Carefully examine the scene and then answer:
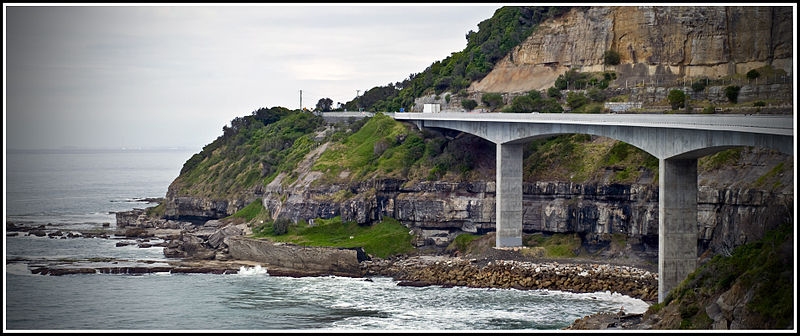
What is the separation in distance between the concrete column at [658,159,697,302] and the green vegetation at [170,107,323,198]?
45709mm

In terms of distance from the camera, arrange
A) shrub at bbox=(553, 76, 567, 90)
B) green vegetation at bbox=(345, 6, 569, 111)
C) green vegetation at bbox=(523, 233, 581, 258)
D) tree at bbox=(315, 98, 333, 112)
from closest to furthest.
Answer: green vegetation at bbox=(523, 233, 581, 258) < shrub at bbox=(553, 76, 567, 90) < green vegetation at bbox=(345, 6, 569, 111) < tree at bbox=(315, 98, 333, 112)

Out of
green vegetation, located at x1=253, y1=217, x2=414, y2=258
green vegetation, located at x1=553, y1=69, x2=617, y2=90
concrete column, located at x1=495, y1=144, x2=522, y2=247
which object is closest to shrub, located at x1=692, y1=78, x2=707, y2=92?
green vegetation, located at x1=553, y1=69, x2=617, y2=90

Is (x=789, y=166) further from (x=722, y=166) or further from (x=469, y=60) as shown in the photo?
(x=469, y=60)

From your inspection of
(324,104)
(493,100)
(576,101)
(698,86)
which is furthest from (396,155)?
(324,104)

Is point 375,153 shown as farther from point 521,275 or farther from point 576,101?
point 521,275

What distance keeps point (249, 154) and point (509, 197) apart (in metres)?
41.6

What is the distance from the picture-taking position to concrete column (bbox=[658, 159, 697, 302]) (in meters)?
58.2

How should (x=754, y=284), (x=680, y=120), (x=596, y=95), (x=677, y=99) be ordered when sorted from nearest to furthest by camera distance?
(x=754, y=284), (x=680, y=120), (x=677, y=99), (x=596, y=95)

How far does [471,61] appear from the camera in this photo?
11919cm

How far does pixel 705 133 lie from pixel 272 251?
1404 inches

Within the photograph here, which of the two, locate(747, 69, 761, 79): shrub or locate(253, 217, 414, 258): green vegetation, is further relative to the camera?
locate(747, 69, 761, 79): shrub

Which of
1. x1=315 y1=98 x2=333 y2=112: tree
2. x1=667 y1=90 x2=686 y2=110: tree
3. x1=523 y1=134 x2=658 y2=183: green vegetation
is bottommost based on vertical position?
x1=523 y1=134 x2=658 y2=183: green vegetation

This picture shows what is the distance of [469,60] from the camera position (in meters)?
121

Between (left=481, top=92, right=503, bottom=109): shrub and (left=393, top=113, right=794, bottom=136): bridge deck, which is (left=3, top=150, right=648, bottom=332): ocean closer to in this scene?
(left=393, top=113, right=794, bottom=136): bridge deck
